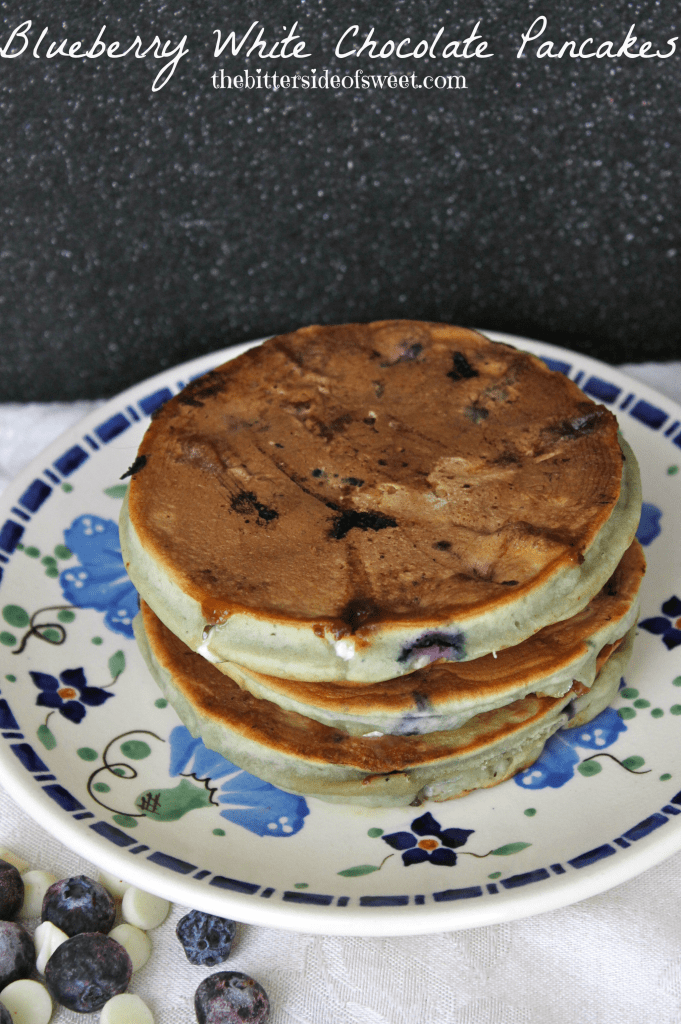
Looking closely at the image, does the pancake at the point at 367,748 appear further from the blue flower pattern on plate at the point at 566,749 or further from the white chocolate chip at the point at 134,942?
the white chocolate chip at the point at 134,942

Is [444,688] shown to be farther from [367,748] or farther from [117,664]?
[117,664]

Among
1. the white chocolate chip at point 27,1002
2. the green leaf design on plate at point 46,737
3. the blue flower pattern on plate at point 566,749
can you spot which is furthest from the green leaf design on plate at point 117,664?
the blue flower pattern on plate at point 566,749

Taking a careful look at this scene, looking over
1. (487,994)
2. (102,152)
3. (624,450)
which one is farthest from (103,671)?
(102,152)

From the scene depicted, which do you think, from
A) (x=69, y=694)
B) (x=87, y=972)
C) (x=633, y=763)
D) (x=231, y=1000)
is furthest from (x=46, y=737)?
(x=633, y=763)

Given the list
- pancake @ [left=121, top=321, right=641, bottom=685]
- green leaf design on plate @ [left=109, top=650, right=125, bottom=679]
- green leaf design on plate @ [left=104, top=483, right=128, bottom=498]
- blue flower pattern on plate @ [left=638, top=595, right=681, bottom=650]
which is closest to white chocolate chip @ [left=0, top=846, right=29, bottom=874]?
green leaf design on plate @ [left=109, top=650, right=125, bottom=679]

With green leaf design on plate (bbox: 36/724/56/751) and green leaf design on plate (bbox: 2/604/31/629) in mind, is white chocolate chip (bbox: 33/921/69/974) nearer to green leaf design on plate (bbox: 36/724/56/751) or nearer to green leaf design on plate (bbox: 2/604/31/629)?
green leaf design on plate (bbox: 36/724/56/751)
